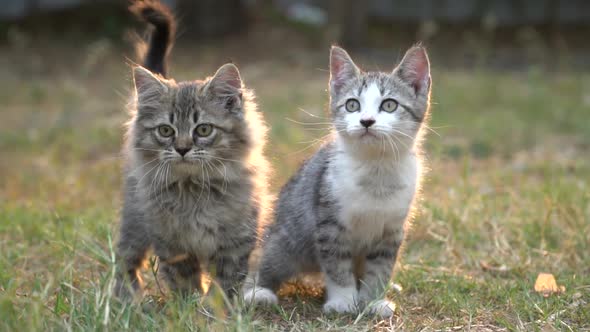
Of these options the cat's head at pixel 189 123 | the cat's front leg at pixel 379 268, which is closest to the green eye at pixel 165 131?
the cat's head at pixel 189 123

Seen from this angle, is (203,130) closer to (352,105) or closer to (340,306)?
(352,105)

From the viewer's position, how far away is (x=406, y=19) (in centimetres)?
1230

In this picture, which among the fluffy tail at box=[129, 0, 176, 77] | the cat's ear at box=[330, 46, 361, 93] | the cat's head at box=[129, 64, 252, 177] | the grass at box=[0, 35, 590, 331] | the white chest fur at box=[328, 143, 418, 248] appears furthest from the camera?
the fluffy tail at box=[129, 0, 176, 77]

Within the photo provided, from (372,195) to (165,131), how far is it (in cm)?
97

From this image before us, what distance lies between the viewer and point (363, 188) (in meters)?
3.37

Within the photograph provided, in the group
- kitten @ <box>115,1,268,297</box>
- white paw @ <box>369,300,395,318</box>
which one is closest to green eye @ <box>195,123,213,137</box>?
kitten @ <box>115,1,268,297</box>

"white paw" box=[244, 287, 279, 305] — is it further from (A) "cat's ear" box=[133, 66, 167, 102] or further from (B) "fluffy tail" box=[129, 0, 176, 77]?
(B) "fluffy tail" box=[129, 0, 176, 77]

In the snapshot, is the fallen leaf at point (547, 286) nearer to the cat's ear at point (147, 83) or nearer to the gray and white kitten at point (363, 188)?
the gray and white kitten at point (363, 188)

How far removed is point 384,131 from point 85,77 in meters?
7.41

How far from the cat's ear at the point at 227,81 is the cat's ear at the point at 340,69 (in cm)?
52

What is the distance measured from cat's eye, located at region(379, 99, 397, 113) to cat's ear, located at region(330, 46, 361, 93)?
236 millimetres

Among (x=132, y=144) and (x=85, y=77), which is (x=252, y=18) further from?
(x=132, y=144)

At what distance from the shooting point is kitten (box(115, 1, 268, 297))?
327 cm

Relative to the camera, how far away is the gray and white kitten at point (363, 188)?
3.35 meters
